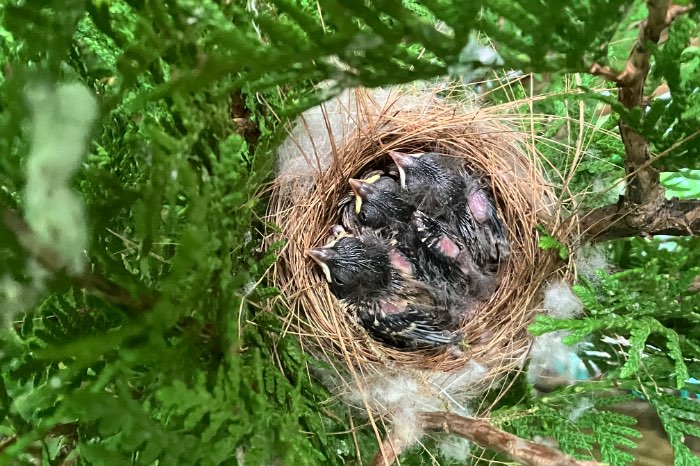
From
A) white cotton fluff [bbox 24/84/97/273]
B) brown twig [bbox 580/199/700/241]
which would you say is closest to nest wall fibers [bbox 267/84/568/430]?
brown twig [bbox 580/199/700/241]

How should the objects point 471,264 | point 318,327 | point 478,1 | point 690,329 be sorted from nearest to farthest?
1. point 478,1
2. point 690,329
3. point 318,327
4. point 471,264

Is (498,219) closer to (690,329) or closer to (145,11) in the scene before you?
(690,329)

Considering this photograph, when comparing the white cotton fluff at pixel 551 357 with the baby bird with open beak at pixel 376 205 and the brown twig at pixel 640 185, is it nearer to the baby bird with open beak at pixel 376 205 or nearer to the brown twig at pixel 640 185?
the brown twig at pixel 640 185

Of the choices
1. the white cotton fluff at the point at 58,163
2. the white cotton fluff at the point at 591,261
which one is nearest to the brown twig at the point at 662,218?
the white cotton fluff at the point at 591,261

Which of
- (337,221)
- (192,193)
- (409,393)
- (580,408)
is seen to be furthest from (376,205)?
(192,193)

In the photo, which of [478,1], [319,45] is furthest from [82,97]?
[478,1]

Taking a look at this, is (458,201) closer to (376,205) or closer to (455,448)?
(376,205)
